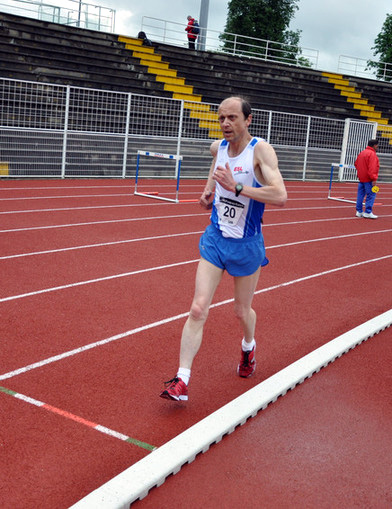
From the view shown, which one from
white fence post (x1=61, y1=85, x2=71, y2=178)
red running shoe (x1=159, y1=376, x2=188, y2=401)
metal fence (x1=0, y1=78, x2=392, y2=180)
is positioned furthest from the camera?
white fence post (x1=61, y1=85, x2=71, y2=178)

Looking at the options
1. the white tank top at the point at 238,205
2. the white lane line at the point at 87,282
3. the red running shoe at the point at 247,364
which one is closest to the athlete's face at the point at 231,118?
the white tank top at the point at 238,205

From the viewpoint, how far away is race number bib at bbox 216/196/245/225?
4168 mm

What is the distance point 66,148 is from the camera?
1630cm

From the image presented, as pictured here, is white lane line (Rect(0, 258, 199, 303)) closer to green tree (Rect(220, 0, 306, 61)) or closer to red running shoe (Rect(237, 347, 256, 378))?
red running shoe (Rect(237, 347, 256, 378))

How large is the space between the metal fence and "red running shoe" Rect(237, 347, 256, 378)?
460 inches

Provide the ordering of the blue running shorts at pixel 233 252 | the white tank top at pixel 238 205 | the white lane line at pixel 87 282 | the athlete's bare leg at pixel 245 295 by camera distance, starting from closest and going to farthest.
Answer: the white tank top at pixel 238 205
the blue running shorts at pixel 233 252
the athlete's bare leg at pixel 245 295
the white lane line at pixel 87 282

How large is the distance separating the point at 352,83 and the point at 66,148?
1868cm

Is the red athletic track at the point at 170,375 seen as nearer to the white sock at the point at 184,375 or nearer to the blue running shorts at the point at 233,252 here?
the white sock at the point at 184,375

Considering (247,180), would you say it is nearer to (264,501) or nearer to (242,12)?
(264,501)

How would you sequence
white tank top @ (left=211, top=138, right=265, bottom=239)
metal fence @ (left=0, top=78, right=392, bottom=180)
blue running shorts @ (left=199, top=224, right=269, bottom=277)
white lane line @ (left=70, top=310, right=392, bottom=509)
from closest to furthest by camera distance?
white lane line @ (left=70, top=310, right=392, bottom=509) < white tank top @ (left=211, top=138, right=265, bottom=239) < blue running shorts @ (left=199, top=224, right=269, bottom=277) < metal fence @ (left=0, top=78, right=392, bottom=180)

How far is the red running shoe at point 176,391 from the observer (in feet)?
13.0

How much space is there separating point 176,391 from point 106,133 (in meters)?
13.8

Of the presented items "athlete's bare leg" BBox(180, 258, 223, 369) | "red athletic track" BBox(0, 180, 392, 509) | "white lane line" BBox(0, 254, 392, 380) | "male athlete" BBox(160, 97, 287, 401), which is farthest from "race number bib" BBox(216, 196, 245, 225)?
"white lane line" BBox(0, 254, 392, 380)

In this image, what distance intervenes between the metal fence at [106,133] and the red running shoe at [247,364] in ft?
38.3
